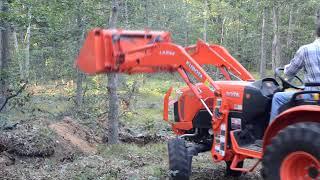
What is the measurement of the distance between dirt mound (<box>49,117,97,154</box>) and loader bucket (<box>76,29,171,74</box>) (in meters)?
5.04

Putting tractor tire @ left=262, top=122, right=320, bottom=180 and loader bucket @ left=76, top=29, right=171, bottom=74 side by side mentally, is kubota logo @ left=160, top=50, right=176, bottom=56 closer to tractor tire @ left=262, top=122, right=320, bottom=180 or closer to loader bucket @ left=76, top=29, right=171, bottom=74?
loader bucket @ left=76, top=29, right=171, bottom=74

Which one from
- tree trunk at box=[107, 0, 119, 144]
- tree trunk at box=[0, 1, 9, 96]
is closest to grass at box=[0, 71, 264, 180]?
tree trunk at box=[107, 0, 119, 144]

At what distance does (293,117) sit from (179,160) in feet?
7.89

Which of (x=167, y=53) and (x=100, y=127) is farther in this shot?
(x=100, y=127)

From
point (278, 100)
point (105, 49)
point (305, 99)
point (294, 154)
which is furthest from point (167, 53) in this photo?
point (294, 154)

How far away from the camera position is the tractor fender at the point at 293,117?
531cm

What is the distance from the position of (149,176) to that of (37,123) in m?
5.70

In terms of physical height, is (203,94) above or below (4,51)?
below

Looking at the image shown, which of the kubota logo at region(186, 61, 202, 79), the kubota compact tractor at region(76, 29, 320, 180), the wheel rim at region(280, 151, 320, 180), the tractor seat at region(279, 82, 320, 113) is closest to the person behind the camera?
the wheel rim at region(280, 151, 320, 180)

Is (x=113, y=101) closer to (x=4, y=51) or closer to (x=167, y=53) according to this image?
(x=167, y=53)

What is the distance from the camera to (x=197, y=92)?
24.5 feet

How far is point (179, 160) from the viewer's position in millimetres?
7434

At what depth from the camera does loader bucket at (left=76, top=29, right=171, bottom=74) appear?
6.91 meters

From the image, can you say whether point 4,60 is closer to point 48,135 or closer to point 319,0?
point 48,135
